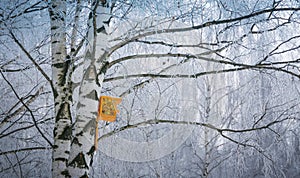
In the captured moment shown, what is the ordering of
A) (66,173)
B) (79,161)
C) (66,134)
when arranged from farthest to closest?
(66,134), (66,173), (79,161)

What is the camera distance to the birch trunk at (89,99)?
70.6 inches

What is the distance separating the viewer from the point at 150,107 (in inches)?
127

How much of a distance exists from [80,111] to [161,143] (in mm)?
4555

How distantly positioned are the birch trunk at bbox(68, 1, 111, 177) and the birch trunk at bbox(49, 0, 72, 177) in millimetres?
312

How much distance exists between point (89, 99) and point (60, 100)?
468mm

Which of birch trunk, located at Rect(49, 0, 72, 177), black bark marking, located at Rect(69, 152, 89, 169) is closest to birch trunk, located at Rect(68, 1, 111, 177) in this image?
black bark marking, located at Rect(69, 152, 89, 169)

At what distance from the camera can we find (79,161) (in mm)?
1785

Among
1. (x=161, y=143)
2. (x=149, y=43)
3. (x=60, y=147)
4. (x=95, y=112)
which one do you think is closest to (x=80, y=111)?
(x=95, y=112)

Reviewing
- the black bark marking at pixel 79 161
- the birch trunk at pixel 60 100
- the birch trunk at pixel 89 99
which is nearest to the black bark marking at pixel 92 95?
the birch trunk at pixel 89 99

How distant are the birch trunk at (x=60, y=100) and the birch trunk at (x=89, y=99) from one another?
31cm

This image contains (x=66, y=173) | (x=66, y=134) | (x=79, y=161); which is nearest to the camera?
(x=79, y=161)

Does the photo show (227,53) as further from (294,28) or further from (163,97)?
(163,97)

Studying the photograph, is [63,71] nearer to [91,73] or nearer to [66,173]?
[91,73]

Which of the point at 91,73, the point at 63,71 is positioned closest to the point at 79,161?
the point at 91,73
